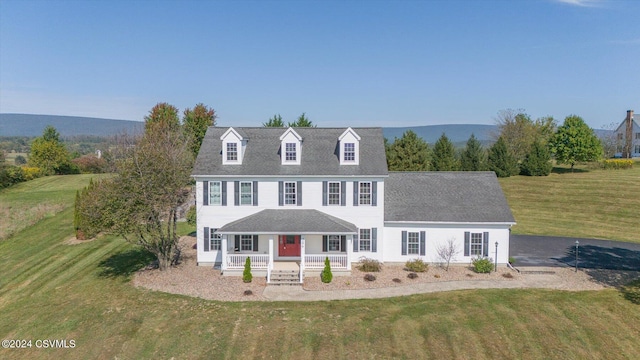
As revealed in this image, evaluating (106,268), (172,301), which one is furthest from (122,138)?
(172,301)

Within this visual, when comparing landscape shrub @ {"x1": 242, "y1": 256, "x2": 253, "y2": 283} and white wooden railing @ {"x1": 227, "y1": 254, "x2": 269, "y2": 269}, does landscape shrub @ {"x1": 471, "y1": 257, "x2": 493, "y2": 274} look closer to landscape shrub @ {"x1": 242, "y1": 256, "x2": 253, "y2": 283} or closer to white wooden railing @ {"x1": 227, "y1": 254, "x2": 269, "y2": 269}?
white wooden railing @ {"x1": 227, "y1": 254, "x2": 269, "y2": 269}

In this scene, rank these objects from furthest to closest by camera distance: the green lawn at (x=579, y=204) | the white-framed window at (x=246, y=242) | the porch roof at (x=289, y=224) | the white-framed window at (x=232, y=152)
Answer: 1. the green lawn at (x=579, y=204)
2. the white-framed window at (x=232, y=152)
3. the white-framed window at (x=246, y=242)
4. the porch roof at (x=289, y=224)

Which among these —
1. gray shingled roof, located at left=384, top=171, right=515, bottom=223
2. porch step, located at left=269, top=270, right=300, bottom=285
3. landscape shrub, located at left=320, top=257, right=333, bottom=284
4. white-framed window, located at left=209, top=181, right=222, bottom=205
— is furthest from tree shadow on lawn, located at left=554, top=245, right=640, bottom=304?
white-framed window, located at left=209, top=181, right=222, bottom=205

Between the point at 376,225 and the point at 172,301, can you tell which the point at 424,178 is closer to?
the point at 376,225

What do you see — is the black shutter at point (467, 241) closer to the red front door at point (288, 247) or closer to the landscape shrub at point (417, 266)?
the landscape shrub at point (417, 266)

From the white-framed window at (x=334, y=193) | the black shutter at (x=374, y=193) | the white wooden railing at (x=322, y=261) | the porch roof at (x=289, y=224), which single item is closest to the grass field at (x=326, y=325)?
the white wooden railing at (x=322, y=261)

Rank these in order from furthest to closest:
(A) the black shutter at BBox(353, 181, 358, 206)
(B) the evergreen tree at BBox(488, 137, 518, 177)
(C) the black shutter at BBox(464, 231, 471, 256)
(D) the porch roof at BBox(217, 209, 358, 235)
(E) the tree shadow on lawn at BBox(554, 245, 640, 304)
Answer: (B) the evergreen tree at BBox(488, 137, 518, 177) < (A) the black shutter at BBox(353, 181, 358, 206) < (C) the black shutter at BBox(464, 231, 471, 256) < (D) the porch roof at BBox(217, 209, 358, 235) < (E) the tree shadow on lawn at BBox(554, 245, 640, 304)
